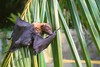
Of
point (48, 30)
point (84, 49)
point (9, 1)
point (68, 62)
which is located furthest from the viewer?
point (9, 1)

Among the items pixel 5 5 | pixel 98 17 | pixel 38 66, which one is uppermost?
pixel 5 5

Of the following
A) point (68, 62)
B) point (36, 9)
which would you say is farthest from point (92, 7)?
point (68, 62)

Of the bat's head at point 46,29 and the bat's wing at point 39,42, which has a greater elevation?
the bat's head at point 46,29

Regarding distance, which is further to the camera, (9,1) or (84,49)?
(9,1)

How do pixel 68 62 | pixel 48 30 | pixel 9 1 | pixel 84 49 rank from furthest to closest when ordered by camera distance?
1. pixel 9 1
2. pixel 68 62
3. pixel 84 49
4. pixel 48 30

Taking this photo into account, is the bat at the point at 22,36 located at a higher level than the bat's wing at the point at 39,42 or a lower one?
higher

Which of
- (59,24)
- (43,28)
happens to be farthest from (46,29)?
(59,24)

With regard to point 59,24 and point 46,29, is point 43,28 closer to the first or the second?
point 46,29

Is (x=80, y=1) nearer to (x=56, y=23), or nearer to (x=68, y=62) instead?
(x=56, y=23)

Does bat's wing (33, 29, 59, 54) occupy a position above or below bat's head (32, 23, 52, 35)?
below

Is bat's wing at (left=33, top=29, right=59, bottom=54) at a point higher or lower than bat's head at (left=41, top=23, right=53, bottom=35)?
lower

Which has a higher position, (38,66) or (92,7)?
(92,7)
